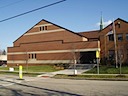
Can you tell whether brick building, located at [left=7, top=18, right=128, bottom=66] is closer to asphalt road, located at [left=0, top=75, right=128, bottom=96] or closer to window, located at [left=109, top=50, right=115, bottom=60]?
window, located at [left=109, top=50, right=115, bottom=60]

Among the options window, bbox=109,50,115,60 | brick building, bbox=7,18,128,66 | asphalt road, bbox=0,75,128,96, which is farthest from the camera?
brick building, bbox=7,18,128,66

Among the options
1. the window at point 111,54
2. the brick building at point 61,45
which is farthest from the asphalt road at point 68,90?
the window at point 111,54

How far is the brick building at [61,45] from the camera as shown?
155 feet

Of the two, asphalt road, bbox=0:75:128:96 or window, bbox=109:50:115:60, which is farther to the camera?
window, bbox=109:50:115:60

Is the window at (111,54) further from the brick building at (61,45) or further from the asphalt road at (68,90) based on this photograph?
the asphalt road at (68,90)

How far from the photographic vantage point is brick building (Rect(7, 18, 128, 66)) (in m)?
47.1

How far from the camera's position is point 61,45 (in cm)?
5238

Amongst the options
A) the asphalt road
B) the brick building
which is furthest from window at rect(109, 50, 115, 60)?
the asphalt road

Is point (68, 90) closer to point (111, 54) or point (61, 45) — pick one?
point (111, 54)

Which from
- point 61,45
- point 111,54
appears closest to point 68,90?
point 111,54

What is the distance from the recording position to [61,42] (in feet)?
173

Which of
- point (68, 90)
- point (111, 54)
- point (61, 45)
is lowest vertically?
point (68, 90)

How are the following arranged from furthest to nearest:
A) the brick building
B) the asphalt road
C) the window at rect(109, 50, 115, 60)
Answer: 1. the brick building
2. the window at rect(109, 50, 115, 60)
3. the asphalt road

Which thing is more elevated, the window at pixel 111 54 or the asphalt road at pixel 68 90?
the window at pixel 111 54
